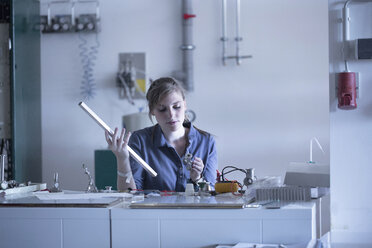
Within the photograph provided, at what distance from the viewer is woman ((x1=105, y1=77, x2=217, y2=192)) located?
2.41m

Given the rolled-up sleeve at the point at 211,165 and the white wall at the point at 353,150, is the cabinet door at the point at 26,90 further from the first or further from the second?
the white wall at the point at 353,150

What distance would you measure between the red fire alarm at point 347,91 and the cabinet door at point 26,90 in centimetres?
289

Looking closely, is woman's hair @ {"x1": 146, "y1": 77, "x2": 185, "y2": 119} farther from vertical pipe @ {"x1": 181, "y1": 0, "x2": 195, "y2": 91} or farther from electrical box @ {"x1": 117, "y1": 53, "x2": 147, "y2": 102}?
electrical box @ {"x1": 117, "y1": 53, "x2": 147, "y2": 102}

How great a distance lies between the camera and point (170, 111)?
7.91 ft

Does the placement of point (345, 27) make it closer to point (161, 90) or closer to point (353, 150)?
point (353, 150)

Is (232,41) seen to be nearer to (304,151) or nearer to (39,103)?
(304,151)

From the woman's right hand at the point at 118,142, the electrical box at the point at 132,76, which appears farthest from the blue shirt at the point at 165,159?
the electrical box at the point at 132,76

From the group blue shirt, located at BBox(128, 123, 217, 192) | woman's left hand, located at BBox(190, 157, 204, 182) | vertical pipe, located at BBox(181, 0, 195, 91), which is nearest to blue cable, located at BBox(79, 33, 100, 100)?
vertical pipe, located at BBox(181, 0, 195, 91)

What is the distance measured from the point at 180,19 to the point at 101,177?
4.64 ft

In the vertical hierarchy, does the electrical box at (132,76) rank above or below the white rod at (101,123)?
above

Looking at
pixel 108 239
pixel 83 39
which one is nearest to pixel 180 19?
pixel 83 39

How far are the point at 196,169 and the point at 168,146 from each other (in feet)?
0.90

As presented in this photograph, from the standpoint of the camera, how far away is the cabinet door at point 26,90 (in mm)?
4023

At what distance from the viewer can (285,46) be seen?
4.13 meters
